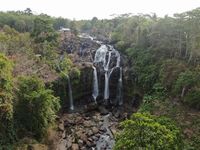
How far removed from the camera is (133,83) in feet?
118

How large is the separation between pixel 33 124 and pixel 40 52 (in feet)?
51.6

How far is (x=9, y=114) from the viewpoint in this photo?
21.5m

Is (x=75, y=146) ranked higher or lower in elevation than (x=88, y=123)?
lower

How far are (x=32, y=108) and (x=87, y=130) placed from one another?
7498mm

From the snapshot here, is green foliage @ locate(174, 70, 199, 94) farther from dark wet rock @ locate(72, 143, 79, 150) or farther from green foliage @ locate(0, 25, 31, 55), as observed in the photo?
green foliage @ locate(0, 25, 31, 55)

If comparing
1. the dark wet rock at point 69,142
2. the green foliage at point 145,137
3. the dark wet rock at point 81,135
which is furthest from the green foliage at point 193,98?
the green foliage at point 145,137

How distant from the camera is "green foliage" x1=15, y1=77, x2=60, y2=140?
75.5 ft

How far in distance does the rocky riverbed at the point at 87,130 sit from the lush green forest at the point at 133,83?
1221mm

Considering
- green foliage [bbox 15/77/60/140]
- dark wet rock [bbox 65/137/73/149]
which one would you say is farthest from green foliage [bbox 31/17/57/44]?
dark wet rock [bbox 65/137/73/149]

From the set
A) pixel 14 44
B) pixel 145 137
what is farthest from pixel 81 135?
pixel 14 44

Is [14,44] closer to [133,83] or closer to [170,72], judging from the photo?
[133,83]

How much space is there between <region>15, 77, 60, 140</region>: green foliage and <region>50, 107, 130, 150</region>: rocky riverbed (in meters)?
2.85

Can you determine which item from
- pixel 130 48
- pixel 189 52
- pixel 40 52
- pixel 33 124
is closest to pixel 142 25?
pixel 130 48

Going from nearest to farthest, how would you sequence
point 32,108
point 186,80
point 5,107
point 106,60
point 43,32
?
point 5,107 < point 32,108 < point 186,80 < point 106,60 < point 43,32
